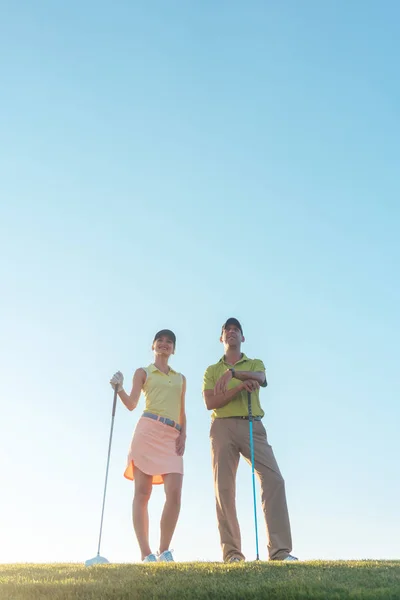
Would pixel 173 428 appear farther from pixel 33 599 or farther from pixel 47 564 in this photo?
pixel 33 599

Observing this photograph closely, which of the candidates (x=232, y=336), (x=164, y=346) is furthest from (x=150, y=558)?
(x=232, y=336)

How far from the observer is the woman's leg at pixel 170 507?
751 centimetres

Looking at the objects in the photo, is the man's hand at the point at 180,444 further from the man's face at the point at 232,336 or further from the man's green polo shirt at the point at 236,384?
the man's face at the point at 232,336

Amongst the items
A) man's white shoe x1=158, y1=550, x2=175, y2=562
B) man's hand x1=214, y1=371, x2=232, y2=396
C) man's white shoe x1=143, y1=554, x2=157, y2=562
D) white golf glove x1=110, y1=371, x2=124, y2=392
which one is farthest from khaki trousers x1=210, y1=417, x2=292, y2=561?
white golf glove x1=110, y1=371, x2=124, y2=392

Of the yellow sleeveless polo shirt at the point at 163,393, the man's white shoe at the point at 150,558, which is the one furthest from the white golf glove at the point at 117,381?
the man's white shoe at the point at 150,558

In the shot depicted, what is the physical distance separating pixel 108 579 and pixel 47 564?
72.0 inches

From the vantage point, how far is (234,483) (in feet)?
26.0

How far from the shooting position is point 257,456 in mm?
7930

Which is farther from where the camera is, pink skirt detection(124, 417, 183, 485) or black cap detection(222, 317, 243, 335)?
black cap detection(222, 317, 243, 335)

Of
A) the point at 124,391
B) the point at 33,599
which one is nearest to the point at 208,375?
the point at 124,391

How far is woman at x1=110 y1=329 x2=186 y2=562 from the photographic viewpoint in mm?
7548

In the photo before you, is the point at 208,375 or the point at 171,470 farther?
the point at 208,375

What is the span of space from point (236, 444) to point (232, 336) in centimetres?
137

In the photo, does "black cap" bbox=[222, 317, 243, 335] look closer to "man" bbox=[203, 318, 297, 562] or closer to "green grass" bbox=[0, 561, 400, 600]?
"man" bbox=[203, 318, 297, 562]
